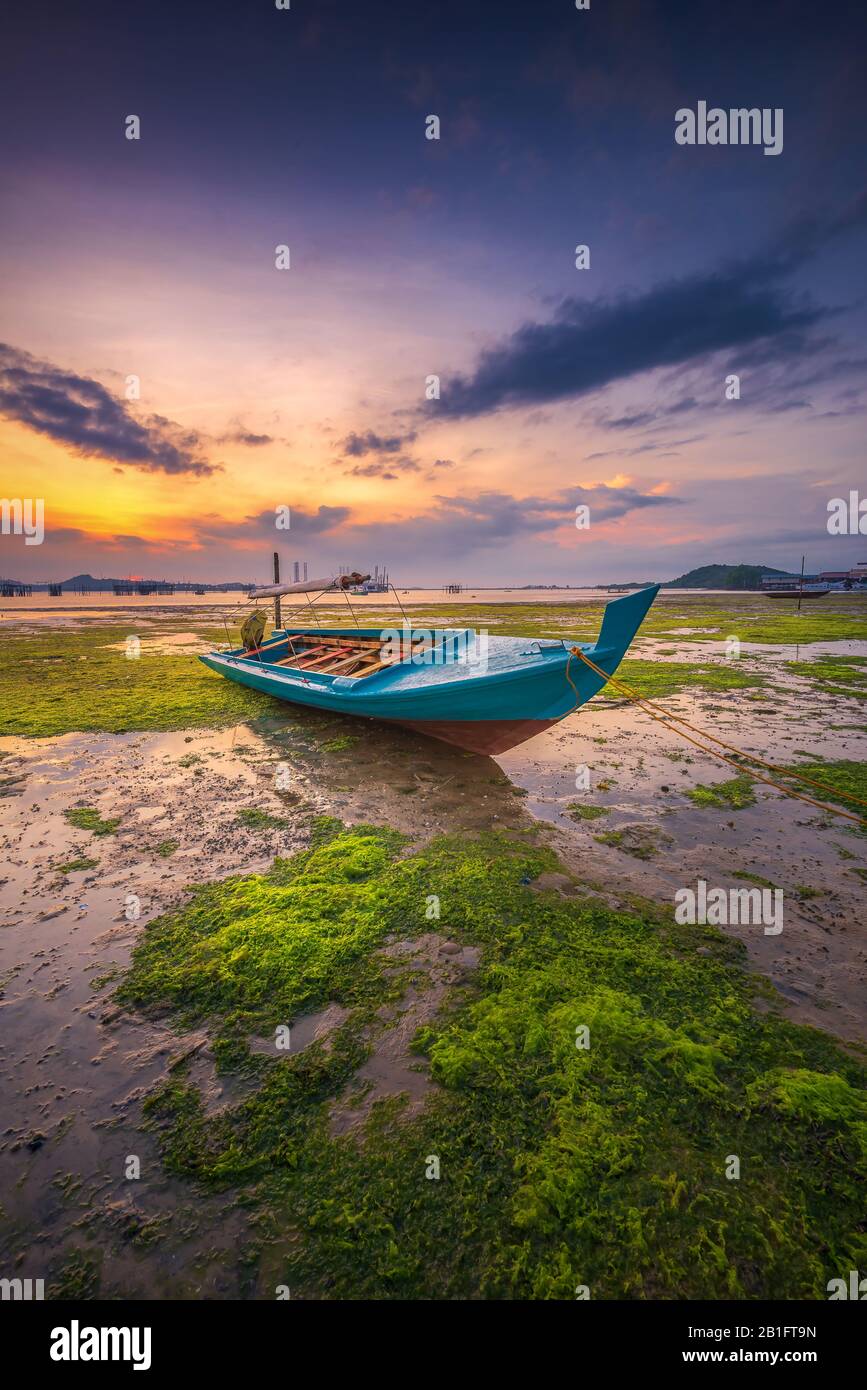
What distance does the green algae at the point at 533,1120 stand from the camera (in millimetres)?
2264

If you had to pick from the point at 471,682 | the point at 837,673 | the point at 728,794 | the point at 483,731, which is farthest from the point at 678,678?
the point at 471,682

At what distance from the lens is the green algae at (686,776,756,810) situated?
725 cm

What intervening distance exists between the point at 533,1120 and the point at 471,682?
16.9 feet

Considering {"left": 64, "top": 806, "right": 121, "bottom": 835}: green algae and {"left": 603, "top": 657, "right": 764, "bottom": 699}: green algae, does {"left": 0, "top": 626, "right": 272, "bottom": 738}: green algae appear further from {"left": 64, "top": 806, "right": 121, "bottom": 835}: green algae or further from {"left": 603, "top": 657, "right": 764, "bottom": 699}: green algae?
{"left": 603, "top": 657, "right": 764, "bottom": 699}: green algae

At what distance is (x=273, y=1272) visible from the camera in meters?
2.22

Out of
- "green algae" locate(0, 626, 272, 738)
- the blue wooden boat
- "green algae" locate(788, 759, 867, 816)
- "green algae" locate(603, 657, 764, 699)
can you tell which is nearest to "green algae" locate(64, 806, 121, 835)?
the blue wooden boat

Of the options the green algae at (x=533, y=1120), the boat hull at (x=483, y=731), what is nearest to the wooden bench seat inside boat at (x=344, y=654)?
the boat hull at (x=483, y=731)

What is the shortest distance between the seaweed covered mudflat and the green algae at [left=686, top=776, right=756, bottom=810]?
7cm

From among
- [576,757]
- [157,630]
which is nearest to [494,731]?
[576,757]

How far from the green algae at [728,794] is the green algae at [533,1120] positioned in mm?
3204

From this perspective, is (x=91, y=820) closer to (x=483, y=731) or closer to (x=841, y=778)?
(x=483, y=731)

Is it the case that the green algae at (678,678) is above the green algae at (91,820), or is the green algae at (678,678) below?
above

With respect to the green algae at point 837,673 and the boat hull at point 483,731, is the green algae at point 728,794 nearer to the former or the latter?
the boat hull at point 483,731
